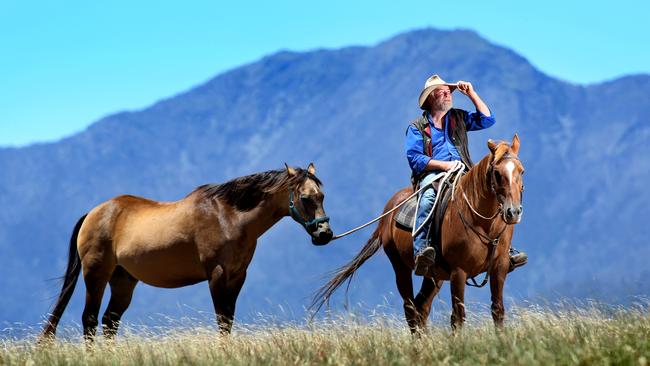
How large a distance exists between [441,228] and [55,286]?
6.10 meters

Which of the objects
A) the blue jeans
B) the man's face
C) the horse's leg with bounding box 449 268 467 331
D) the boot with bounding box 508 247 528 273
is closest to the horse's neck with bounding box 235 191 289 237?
the blue jeans

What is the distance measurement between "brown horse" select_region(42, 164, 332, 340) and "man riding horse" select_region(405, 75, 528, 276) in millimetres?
1295

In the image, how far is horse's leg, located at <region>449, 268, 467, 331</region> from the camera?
35.5ft

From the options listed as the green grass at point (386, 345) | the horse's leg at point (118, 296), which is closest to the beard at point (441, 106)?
the green grass at point (386, 345)

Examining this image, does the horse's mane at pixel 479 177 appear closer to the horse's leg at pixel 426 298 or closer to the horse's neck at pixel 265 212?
the horse's leg at pixel 426 298

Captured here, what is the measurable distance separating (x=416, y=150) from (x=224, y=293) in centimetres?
292

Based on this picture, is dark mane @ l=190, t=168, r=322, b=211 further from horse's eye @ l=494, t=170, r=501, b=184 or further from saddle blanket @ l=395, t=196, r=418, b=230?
horse's eye @ l=494, t=170, r=501, b=184

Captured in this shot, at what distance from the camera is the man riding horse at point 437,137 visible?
11.8 m

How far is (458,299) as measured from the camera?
425 inches

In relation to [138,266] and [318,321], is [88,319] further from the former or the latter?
[318,321]

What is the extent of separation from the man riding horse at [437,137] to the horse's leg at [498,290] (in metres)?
0.54

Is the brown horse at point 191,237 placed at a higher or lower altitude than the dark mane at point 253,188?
lower

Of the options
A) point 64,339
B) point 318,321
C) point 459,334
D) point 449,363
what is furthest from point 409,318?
point 64,339

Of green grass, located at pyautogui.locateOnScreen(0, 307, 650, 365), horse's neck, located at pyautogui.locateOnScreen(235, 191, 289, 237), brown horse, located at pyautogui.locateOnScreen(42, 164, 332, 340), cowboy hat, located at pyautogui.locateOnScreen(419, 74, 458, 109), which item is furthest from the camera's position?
horse's neck, located at pyautogui.locateOnScreen(235, 191, 289, 237)
